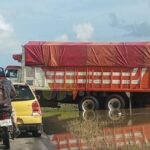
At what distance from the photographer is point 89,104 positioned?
32375 millimetres

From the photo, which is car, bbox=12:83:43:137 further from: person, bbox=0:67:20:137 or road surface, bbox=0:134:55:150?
person, bbox=0:67:20:137

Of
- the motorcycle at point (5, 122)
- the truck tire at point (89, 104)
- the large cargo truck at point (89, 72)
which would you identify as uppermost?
the large cargo truck at point (89, 72)

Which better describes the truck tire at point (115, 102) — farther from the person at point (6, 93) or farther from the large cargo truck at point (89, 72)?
the person at point (6, 93)

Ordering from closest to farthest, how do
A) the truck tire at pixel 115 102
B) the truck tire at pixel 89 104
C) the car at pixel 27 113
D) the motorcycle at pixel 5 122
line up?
the motorcycle at pixel 5 122, the car at pixel 27 113, the truck tire at pixel 115 102, the truck tire at pixel 89 104

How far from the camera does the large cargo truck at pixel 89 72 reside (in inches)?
1246

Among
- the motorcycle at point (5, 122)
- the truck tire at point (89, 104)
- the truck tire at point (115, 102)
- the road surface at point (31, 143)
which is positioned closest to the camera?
the motorcycle at point (5, 122)

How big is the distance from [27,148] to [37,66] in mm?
18331

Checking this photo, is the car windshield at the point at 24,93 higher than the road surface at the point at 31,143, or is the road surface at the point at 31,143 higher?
the car windshield at the point at 24,93

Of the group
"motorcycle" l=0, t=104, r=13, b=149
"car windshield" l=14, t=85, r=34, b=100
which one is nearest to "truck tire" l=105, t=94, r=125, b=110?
"car windshield" l=14, t=85, r=34, b=100

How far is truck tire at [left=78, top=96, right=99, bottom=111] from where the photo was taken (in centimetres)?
3228

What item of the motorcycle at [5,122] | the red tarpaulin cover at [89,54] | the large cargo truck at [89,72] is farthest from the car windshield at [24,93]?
the red tarpaulin cover at [89,54]

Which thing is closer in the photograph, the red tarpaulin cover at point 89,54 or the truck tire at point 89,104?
the red tarpaulin cover at point 89,54

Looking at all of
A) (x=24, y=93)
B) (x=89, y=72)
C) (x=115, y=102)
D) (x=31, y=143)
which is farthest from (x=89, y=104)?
(x=31, y=143)

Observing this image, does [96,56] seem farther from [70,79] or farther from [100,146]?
[100,146]
